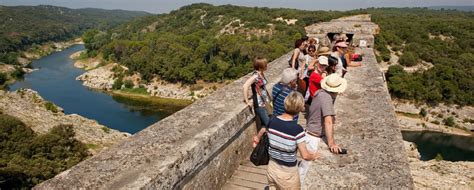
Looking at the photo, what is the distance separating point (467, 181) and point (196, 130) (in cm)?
2096

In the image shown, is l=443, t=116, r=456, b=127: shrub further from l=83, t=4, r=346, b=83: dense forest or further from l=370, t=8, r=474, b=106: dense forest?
l=83, t=4, r=346, b=83: dense forest

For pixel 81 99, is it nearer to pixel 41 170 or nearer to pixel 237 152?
pixel 41 170

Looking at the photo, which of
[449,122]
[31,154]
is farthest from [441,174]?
[31,154]

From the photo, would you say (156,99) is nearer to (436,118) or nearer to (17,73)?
(17,73)

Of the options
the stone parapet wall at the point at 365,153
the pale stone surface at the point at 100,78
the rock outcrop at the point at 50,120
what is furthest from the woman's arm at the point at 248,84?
the pale stone surface at the point at 100,78

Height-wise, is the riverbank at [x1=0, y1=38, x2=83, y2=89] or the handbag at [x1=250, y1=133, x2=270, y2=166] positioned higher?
the handbag at [x1=250, y1=133, x2=270, y2=166]

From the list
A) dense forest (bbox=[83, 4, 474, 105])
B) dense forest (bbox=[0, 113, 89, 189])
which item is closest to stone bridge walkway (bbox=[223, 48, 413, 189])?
dense forest (bbox=[0, 113, 89, 189])

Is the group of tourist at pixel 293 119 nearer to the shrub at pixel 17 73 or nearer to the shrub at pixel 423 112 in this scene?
the shrub at pixel 423 112

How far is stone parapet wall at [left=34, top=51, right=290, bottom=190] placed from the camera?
337 cm

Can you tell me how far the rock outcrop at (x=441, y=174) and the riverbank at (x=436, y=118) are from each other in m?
17.6

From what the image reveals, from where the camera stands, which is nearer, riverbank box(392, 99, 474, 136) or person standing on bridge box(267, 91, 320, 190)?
person standing on bridge box(267, 91, 320, 190)

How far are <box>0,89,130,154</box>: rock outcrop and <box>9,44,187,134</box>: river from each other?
15.4 ft

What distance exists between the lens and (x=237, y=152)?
16.8ft

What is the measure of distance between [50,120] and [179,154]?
3699cm
